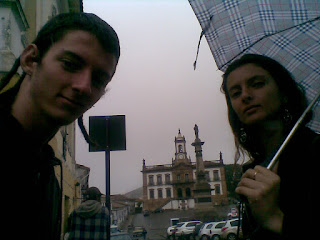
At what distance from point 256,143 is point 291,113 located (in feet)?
0.88

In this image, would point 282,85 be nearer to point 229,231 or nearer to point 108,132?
point 108,132

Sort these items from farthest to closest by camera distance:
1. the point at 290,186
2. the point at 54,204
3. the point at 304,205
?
the point at 54,204, the point at 290,186, the point at 304,205

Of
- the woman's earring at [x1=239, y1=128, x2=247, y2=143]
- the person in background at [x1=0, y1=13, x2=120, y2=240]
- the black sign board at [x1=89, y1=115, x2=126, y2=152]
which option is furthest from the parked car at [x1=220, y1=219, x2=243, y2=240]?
the person in background at [x1=0, y1=13, x2=120, y2=240]

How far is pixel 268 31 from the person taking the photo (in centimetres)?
184

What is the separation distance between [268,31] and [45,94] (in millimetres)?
1435

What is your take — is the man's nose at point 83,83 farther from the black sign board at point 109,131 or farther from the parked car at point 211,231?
the parked car at point 211,231

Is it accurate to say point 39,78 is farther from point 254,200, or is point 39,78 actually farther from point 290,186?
point 290,186

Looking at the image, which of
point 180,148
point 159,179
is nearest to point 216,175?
point 180,148

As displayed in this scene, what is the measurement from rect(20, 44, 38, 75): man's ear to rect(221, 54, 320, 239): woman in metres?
1.01

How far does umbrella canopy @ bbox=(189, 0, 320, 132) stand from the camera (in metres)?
1.74

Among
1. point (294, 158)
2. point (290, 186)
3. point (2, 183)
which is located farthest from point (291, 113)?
point (2, 183)

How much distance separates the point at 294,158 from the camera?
124 cm

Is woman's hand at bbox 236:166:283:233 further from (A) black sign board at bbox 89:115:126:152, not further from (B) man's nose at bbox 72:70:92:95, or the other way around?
(A) black sign board at bbox 89:115:126:152

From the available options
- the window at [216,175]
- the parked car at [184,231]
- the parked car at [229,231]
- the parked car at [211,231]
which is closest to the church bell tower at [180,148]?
the window at [216,175]
